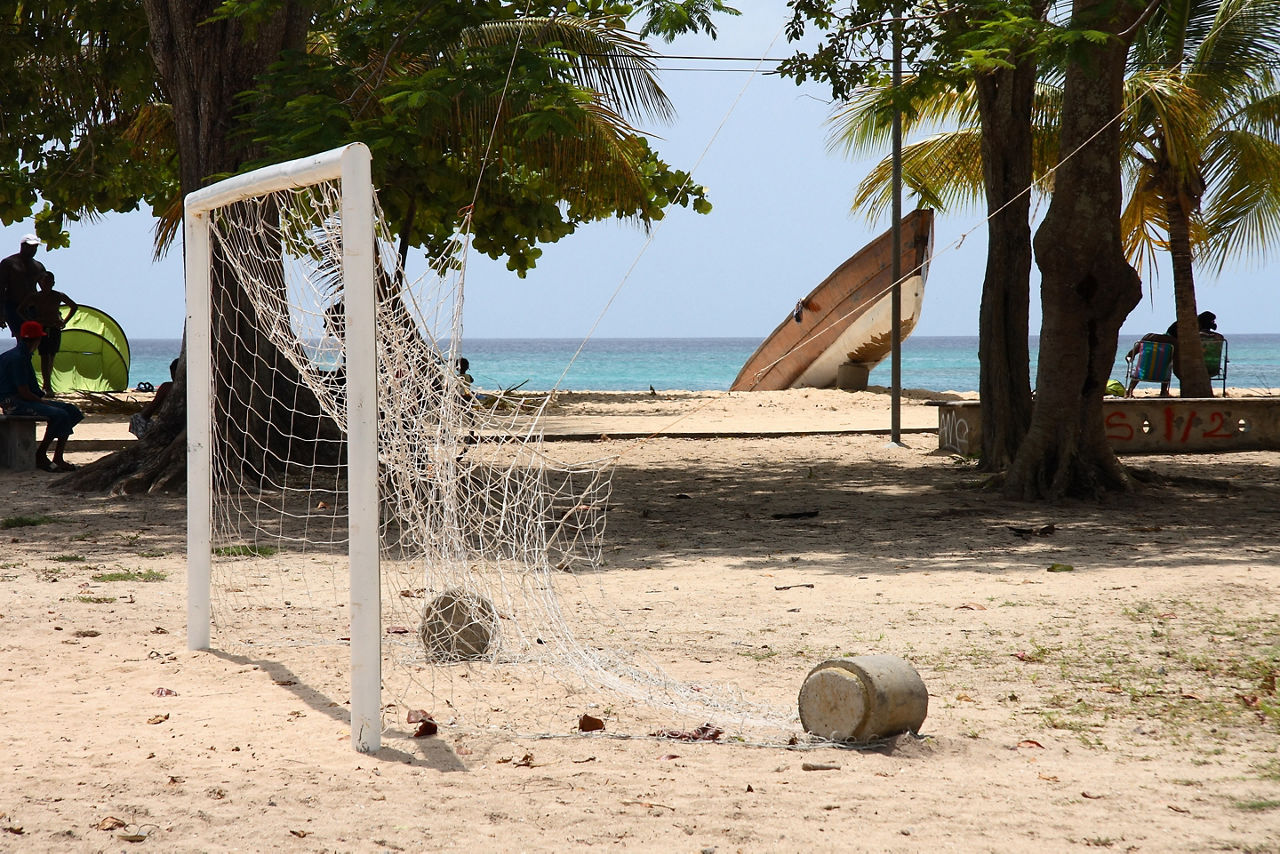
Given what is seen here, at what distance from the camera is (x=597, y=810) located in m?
3.31

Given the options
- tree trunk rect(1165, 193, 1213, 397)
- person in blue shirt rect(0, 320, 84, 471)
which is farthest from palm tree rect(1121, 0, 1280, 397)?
person in blue shirt rect(0, 320, 84, 471)

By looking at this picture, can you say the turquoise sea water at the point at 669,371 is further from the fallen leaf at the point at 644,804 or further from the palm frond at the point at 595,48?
the fallen leaf at the point at 644,804

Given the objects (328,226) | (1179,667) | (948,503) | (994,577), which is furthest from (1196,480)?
(328,226)

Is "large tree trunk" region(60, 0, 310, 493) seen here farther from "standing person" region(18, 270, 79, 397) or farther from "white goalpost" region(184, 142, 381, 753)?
"white goalpost" region(184, 142, 381, 753)

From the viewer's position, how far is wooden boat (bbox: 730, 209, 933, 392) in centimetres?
2177

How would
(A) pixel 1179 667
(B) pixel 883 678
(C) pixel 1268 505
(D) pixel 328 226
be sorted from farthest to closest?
(C) pixel 1268 505, (D) pixel 328 226, (A) pixel 1179 667, (B) pixel 883 678

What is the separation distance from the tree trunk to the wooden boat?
4.03m

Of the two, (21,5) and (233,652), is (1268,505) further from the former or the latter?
(21,5)

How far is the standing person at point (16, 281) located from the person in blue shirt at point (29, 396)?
3.70 metres

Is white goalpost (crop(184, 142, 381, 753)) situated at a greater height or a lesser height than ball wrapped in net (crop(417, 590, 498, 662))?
greater

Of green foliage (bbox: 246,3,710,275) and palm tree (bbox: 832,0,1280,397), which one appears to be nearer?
green foliage (bbox: 246,3,710,275)

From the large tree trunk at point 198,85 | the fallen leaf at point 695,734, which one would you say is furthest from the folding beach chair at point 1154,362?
the fallen leaf at point 695,734

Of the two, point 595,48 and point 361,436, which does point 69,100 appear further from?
point 361,436

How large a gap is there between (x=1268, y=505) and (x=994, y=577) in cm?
396
